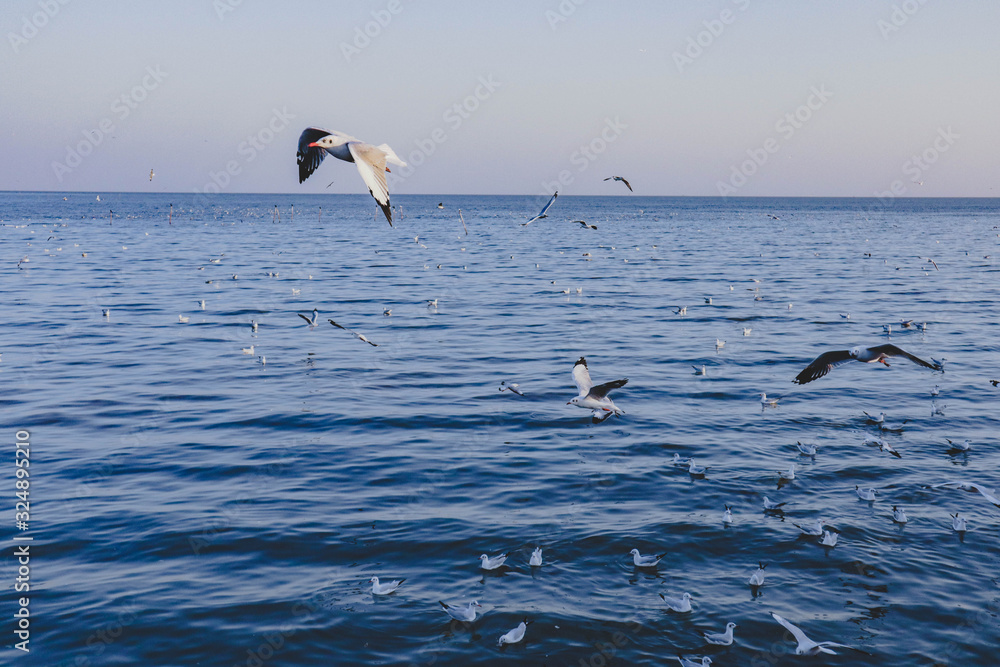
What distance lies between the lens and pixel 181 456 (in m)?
15.0

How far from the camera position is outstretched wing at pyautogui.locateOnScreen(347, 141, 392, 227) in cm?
975

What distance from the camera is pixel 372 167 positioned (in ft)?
35.0

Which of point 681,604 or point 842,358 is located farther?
point 842,358

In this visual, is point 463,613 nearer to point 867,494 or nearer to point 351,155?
point 351,155

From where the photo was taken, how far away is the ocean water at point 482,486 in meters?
9.10

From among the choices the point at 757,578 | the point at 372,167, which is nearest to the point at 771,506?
the point at 757,578

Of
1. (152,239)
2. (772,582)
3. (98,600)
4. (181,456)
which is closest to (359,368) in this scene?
(181,456)

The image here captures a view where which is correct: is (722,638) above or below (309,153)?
below

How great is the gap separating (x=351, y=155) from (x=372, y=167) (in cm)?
67

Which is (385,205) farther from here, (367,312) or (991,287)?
(991,287)

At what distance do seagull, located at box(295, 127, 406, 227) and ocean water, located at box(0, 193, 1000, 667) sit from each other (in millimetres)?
5195

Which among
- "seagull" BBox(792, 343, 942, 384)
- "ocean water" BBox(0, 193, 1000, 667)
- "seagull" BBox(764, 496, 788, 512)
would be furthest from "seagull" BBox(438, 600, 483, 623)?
"seagull" BBox(792, 343, 942, 384)

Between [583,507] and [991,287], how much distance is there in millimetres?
38109

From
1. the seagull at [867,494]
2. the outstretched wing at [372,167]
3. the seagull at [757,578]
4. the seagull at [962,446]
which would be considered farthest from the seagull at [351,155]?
the seagull at [962,446]
